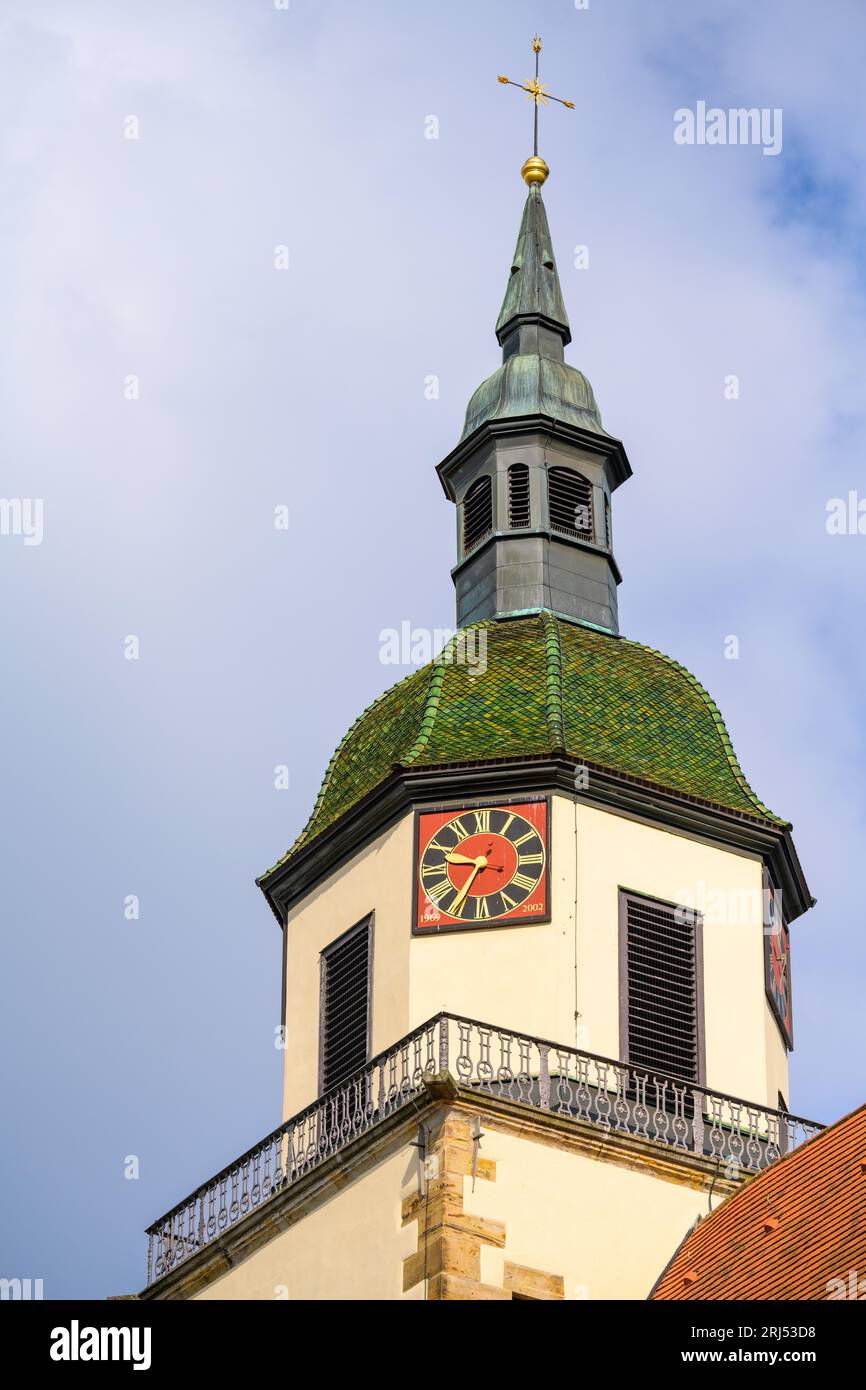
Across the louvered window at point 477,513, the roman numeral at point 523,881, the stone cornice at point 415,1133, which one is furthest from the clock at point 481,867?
the louvered window at point 477,513

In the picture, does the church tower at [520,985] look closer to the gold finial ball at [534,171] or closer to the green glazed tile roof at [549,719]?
the green glazed tile roof at [549,719]

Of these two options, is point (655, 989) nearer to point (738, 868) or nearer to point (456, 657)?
point (738, 868)

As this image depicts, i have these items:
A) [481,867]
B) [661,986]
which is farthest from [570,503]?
[661,986]

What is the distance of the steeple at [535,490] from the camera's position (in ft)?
115

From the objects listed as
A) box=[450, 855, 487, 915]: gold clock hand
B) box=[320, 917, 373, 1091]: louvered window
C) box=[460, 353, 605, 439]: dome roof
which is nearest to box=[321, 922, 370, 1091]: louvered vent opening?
box=[320, 917, 373, 1091]: louvered window

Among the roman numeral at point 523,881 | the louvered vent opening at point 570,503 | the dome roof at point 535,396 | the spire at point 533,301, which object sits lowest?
the roman numeral at point 523,881

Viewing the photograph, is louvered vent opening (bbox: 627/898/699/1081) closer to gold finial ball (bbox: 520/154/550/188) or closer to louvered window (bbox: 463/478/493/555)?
louvered window (bbox: 463/478/493/555)

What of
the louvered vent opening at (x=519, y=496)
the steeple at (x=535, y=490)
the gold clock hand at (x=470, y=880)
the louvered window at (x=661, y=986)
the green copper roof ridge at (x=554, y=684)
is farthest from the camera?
the louvered vent opening at (x=519, y=496)

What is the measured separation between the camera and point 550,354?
3838 cm

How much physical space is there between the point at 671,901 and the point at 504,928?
189 cm

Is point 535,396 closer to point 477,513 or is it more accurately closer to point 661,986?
point 477,513

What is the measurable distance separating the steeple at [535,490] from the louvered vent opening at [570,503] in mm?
Result: 11

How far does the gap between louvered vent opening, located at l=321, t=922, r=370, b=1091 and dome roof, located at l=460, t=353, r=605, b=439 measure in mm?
7751
